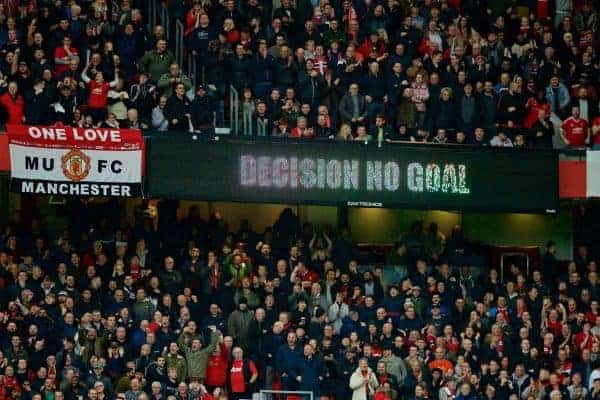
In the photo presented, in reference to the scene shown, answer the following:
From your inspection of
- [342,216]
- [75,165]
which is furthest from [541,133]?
[75,165]

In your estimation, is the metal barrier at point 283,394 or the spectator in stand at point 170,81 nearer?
the metal barrier at point 283,394

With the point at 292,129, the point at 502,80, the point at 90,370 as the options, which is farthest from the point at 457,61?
the point at 90,370

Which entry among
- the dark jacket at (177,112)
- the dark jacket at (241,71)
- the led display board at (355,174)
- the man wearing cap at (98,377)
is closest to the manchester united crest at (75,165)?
the led display board at (355,174)

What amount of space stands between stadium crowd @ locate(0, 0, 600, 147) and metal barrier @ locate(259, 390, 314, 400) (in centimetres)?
476

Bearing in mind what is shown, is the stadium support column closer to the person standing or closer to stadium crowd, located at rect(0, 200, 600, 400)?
stadium crowd, located at rect(0, 200, 600, 400)

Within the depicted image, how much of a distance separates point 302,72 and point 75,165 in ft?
14.3

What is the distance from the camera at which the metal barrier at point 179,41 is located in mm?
36875

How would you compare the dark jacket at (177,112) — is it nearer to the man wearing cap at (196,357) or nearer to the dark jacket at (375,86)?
the dark jacket at (375,86)

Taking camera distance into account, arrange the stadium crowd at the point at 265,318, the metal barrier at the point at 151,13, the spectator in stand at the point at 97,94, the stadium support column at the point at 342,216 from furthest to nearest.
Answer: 1. the stadium support column at the point at 342,216
2. the metal barrier at the point at 151,13
3. the spectator in stand at the point at 97,94
4. the stadium crowd at the point at 265,318

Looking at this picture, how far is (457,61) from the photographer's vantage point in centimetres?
3719

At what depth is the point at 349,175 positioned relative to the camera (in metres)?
35.6

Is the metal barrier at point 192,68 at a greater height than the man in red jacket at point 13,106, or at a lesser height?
greater

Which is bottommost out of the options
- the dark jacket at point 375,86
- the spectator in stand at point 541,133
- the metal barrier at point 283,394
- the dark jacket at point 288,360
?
the metal barrier at point 283,394

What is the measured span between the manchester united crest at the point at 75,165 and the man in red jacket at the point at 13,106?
970 mm
